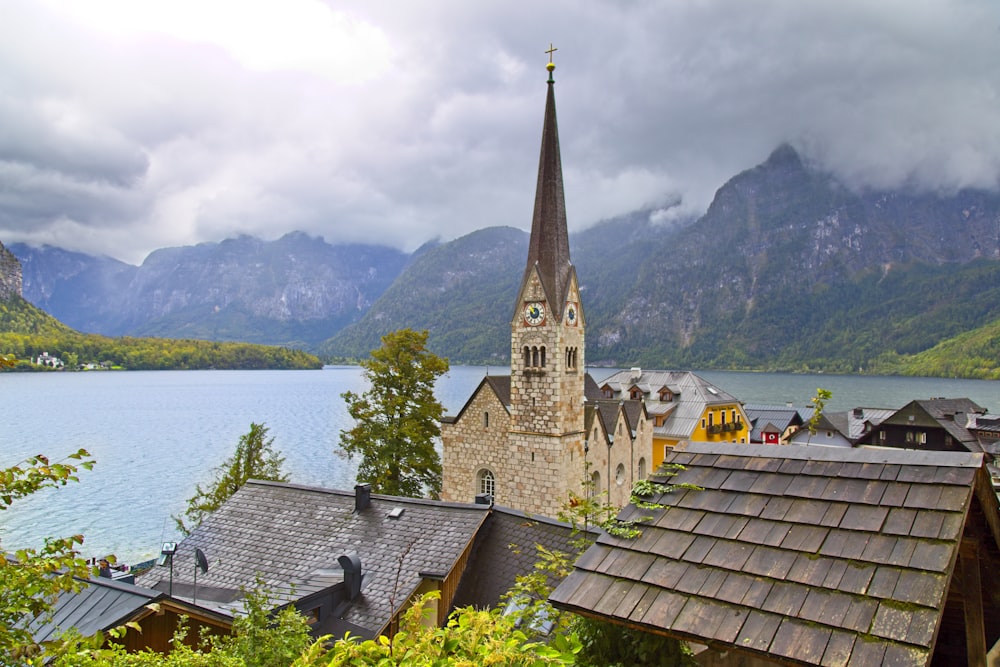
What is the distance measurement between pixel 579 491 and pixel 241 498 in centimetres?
1448

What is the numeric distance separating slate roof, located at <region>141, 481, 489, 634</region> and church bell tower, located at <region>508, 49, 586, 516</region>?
1048cm

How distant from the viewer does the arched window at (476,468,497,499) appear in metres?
27.5

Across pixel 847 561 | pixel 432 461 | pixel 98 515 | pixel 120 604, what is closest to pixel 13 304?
pixel 98 515

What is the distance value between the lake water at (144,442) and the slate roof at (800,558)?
72.2 ft

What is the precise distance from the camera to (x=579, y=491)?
90.1 feet

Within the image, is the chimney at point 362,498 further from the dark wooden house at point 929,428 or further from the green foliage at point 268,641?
the dark wooden house at point 929,428

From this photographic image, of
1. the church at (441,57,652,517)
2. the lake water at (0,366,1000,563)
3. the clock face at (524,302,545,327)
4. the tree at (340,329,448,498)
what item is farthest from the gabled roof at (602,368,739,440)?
the clock face at (524,302,545,327)

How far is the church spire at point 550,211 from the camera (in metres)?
26.1

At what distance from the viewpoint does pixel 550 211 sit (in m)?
26.5

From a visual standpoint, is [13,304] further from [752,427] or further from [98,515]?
[752,427]

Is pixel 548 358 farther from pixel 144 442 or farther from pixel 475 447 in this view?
pixel 144 442

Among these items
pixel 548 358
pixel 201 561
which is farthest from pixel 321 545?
pixel 548 358

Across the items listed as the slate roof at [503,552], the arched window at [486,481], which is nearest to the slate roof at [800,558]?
the slate roof at [503,552]

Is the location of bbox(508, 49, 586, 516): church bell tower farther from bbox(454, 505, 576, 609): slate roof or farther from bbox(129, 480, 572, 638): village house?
bbox(454, 505, 576, 609): slate roof
